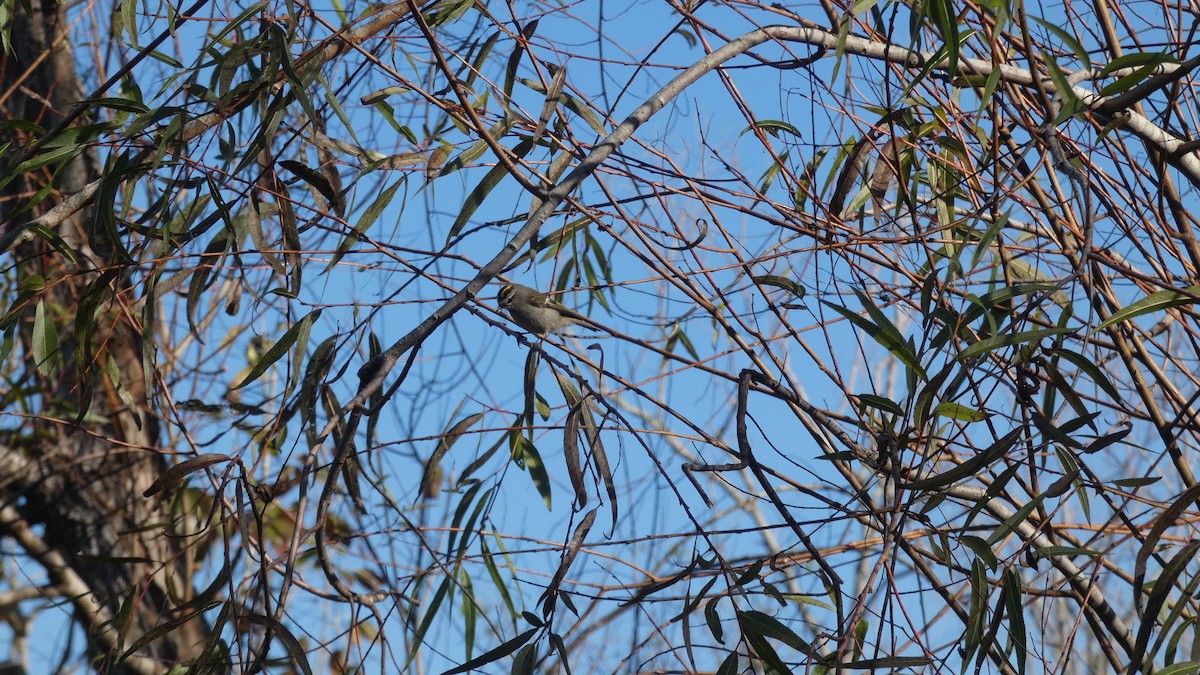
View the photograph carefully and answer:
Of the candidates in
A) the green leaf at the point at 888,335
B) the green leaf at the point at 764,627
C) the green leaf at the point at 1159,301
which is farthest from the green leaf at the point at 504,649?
the green leaf at the point at 1159,301

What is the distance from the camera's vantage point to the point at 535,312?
114cm

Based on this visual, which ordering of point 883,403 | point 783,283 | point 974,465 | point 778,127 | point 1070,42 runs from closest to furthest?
point 1070,42, point 974,465, point 883,403, point 783,283, point 778,127

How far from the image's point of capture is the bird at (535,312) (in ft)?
3.74

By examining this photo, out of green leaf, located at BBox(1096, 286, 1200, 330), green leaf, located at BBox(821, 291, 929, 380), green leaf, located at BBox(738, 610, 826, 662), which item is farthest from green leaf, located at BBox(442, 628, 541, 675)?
green leaf, located at BBox(1096, 286, 1200, 330)

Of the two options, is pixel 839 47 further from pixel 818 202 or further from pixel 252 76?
pixel 252 76

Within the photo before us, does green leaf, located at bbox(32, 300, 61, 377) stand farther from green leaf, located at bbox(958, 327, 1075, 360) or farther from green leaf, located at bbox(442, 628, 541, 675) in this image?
green leaf, located at bbox(958, 327, 1075, 360)

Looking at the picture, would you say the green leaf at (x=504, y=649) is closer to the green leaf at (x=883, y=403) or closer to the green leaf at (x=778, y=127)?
the green leaf at (x=883, y=403)

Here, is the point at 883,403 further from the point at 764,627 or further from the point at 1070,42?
the point at 1070,42

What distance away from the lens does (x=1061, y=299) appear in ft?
4.56

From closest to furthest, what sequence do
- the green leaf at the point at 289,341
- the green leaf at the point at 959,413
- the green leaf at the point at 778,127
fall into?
1. the green leaf at the point at 959,413
2. the green leaf at the point at 289,341
3. the green leaf at the point at 778,127

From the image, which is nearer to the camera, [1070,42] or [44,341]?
[1070,42]

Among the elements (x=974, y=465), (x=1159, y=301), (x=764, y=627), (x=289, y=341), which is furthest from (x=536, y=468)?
(x=1159, y=301)

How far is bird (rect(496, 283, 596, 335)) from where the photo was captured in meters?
1.14

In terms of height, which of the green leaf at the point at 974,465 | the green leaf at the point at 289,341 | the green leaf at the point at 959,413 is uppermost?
the green leaf at the point at 289,341
